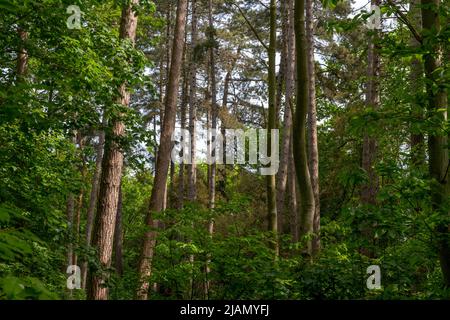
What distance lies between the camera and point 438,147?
5.07 m

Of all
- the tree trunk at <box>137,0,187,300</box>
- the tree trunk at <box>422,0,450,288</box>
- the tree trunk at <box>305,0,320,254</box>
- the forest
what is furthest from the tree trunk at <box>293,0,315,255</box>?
the tree trunk at <box>305,0,320,254</box>

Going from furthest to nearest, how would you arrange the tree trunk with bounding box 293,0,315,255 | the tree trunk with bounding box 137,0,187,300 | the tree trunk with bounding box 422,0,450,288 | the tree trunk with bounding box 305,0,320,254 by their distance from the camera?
1. the tree trunk with bounding box 305,0,320,254
2. the tree trunk with bounding box 137,0,187,300
3. the tree trunk with bounding box 293,0,315,255
4. the tree trunk with bounding box 422,0,450,288

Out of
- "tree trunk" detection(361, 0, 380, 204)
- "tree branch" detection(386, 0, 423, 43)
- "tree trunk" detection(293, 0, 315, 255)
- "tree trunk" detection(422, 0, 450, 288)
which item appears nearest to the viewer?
"tree trunk" detection(422, 0, 450, 288)

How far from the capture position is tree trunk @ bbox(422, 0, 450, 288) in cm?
459

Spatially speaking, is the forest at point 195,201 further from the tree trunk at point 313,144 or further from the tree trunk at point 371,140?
the tree trunk at point 313,144

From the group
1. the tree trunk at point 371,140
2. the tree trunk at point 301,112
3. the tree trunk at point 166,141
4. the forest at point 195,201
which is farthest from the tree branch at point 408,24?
the tree trunk at point 371,140

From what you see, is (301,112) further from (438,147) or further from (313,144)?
(313,144)

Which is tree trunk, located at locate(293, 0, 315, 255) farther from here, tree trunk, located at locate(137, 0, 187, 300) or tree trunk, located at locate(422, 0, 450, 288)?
tree trunk, located at locate(137, 0, 187, 300)

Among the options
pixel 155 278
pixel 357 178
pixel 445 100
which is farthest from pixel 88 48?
pixel 445 100

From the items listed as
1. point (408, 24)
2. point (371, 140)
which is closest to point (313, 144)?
point (371, 140)

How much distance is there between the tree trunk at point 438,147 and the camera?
15.1 ft

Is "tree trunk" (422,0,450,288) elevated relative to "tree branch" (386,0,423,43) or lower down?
lower down

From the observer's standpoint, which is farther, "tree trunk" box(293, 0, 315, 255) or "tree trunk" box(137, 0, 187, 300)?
"tree trunk" box(137, 0, 187, 300)

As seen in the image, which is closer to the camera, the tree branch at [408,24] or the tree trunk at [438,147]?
the tree trunk at [438,147]
